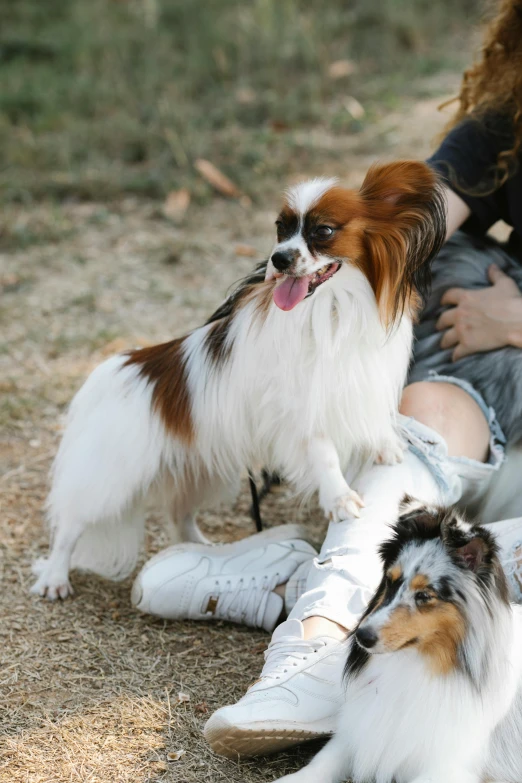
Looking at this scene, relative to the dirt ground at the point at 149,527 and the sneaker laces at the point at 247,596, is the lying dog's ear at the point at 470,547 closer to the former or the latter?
the dirt ground at the point at 149,527

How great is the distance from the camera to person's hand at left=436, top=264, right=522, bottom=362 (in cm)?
278

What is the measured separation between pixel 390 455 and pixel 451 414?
0.75 ft

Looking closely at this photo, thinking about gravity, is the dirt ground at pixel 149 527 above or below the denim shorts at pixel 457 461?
below

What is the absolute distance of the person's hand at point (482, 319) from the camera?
109 inches

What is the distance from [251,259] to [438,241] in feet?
9.94

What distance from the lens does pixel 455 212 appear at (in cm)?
295

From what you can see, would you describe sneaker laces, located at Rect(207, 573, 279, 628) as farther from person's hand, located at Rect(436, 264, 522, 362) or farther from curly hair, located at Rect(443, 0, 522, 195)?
curly hair, located at Rect(443, 0, 522, 195)

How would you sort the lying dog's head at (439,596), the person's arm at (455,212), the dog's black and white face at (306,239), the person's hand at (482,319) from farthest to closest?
the person's arm at (455,212), the person's hand at (482,319), the dog's black and white face at (306,239), the lying dog's head at (439,596)

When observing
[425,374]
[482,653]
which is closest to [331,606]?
[482,653]

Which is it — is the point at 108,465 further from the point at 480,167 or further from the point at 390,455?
the point at 480,167

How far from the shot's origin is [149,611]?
2.66 metres

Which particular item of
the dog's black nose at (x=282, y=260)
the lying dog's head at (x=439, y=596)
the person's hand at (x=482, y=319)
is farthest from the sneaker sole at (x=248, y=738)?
the person's hand at (x=482, y=319)

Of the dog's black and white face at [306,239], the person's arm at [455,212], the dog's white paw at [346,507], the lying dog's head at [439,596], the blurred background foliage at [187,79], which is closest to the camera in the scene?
the lying dog's head at [439,596]

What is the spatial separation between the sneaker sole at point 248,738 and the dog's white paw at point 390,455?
801 millimetres
